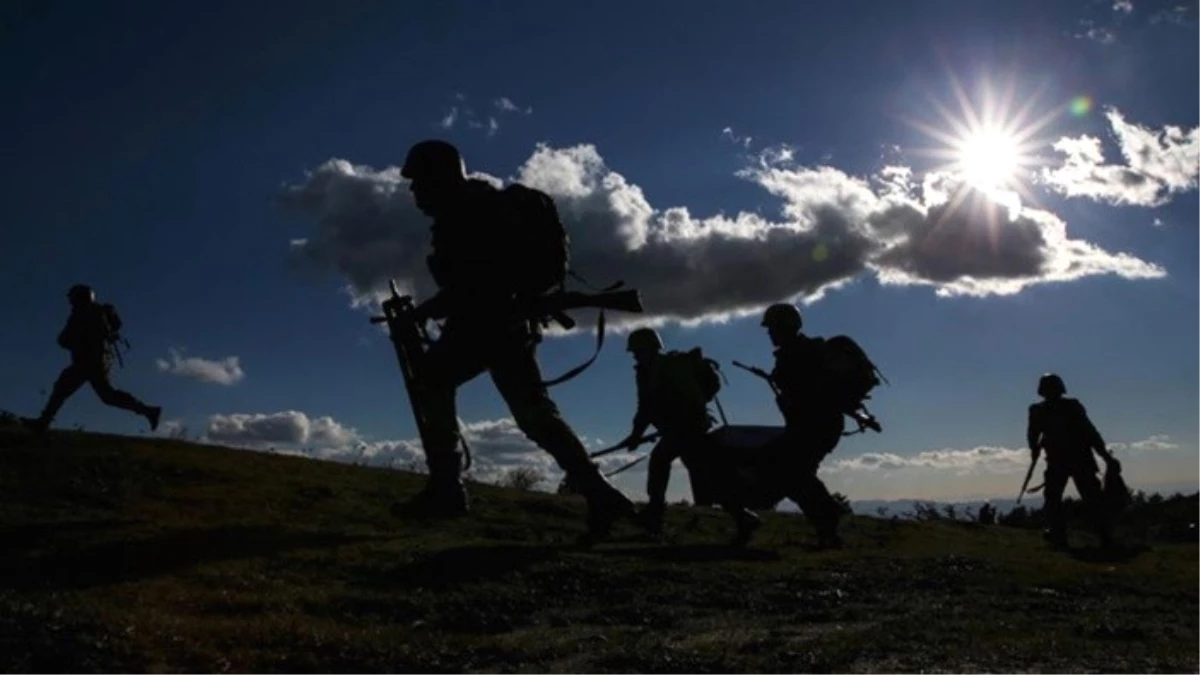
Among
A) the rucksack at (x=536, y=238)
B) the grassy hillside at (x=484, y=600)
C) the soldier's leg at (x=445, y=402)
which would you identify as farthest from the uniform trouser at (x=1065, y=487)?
the soldier's leg at (x=445, y=402)

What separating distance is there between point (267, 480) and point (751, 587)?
5568 millimetres

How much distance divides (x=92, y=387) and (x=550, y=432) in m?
10.2

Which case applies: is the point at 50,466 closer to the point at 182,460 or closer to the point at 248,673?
the point at 182,460

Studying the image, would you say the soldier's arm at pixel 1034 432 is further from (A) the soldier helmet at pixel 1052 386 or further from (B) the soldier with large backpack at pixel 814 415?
(B) the soldier with large backpack at pixel 814 415

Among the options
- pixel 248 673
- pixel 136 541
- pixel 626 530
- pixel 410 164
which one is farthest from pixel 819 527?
pixel 248 673

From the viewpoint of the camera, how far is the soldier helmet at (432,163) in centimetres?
764

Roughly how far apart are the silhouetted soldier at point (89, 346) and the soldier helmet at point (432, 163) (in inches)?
348

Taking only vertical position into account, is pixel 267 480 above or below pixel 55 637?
above

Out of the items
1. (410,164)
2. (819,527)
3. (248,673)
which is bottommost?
(248,673)

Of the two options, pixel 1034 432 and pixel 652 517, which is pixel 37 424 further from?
pixel 1034 432

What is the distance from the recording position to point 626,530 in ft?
30.9

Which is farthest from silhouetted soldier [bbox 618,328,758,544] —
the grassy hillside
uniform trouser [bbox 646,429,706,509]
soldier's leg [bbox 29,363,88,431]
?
soldier's leg [bbox 29,363,88,431]

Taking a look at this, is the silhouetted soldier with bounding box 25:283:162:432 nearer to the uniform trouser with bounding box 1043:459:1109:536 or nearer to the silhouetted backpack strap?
the silhouetted backpack strap

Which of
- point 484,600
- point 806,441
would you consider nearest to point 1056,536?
point 806,441
